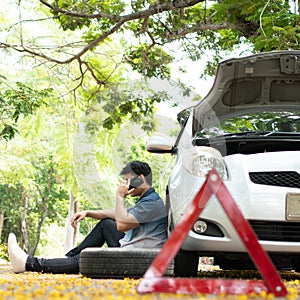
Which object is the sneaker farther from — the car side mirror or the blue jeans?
the car side mirror

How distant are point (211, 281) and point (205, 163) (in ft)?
5.24

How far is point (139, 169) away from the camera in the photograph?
6.47 metres

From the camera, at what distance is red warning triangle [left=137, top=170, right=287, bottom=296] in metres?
3.65

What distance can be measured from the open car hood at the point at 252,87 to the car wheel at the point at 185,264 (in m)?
1.26

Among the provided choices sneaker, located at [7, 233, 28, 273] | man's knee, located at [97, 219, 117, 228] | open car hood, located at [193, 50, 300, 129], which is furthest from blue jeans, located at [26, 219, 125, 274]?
open car hood, located at [193, 50, 300, 129]

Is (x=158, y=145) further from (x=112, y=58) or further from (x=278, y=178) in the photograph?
(x=112, y=58)

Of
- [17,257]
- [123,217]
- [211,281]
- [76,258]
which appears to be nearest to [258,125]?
[123,217]

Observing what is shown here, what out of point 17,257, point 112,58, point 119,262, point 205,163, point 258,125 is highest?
point 112,58

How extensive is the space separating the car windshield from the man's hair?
749 millimetres

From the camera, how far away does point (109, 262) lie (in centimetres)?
565

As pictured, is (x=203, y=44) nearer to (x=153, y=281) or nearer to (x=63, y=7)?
(x=63, y=7)

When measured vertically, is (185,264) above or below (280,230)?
below

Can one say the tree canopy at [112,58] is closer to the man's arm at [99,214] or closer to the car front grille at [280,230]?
the man's arm at [99,214]

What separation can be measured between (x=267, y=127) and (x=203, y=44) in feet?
33.6
